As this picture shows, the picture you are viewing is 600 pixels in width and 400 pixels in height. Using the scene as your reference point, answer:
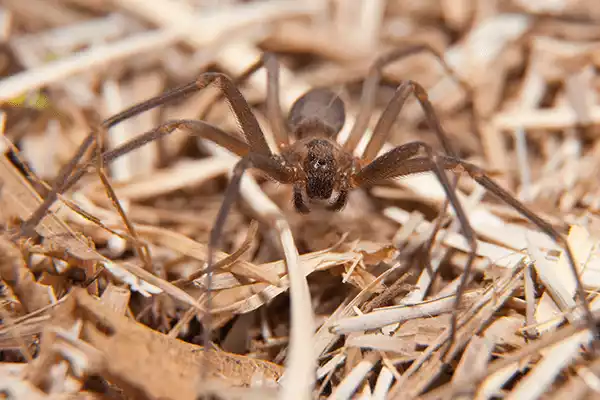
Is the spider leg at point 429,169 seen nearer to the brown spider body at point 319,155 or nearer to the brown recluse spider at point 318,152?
the brown recluse spider at point 318,152

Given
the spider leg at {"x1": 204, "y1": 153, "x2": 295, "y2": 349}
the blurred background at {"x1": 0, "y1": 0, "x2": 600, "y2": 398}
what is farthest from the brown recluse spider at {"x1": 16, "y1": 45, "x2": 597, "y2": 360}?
the blurred background at {"x1": 0, "y1": 0, "x2": 600, "y2": 398}

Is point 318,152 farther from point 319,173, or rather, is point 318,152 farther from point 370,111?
point 370,111

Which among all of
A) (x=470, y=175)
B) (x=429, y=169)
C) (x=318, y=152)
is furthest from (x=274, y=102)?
(x=470, y=175)

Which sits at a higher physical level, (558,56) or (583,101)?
(558,56)

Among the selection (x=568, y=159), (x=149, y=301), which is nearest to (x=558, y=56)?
(x=568, y=159)

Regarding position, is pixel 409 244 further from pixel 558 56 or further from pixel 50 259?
pixel 558 56

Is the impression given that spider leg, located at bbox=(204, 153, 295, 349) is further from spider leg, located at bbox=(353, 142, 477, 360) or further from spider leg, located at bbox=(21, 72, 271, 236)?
spider leg, located at bbox=(353, 142, 477, 360)

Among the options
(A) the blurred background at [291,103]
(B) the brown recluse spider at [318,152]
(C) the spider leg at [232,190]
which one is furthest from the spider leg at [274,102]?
(C) the spider leg at [232,190]
